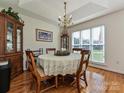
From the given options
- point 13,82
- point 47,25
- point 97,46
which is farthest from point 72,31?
point 13,82

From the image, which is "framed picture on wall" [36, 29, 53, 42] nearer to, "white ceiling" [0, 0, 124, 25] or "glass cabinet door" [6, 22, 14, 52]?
"white ceiling" [0, 0, 124, 25]

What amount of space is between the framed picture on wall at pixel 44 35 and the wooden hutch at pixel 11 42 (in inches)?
54.3

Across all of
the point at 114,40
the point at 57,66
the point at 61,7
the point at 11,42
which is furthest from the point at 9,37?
the point at 114,40

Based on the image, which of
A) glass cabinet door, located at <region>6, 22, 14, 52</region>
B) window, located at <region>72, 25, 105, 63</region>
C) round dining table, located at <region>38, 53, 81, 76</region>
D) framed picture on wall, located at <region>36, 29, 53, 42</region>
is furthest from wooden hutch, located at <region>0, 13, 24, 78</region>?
window, located at <region>72, 25, 105, 63</region>

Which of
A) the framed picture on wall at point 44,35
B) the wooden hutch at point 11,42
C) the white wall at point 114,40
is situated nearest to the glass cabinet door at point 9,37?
the wooden hutch at point 11,42

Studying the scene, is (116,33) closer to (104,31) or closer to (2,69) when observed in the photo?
(104,31)

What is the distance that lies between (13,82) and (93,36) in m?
3.89

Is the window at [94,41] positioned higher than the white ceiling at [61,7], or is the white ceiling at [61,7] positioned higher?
the white ceiling at [61,7]

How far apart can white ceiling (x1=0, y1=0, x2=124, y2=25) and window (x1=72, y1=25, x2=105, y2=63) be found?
0.81m

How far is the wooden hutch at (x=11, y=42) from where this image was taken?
299cm

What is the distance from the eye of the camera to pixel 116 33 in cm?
429

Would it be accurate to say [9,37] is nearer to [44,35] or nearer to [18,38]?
[18,38]

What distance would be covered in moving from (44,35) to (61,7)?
166cm

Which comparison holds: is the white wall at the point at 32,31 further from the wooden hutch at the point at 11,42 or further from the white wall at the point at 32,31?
the wooden hutch at the point at 11,42
